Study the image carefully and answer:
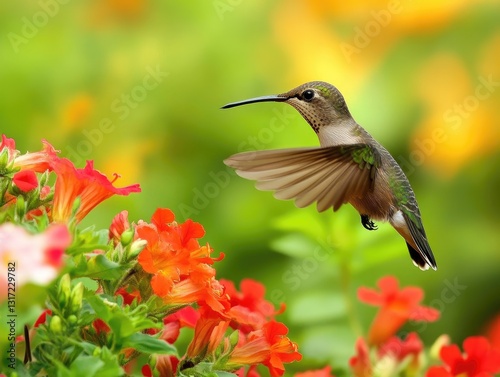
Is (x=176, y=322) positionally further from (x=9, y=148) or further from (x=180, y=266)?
(x=9, y=148)

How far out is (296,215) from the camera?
220 centimetres

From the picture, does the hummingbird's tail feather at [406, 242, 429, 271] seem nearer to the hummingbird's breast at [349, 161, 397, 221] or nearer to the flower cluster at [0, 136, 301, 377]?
the hummingbird's breast at [349, 161, 397, 221]

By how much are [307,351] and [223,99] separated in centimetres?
173

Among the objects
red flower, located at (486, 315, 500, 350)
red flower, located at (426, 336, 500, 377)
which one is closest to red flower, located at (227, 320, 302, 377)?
red flower, located at (426, 336, 500, 377)

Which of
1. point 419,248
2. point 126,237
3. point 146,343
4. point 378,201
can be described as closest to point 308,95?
point 378,201

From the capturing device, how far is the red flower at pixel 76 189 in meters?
1.28

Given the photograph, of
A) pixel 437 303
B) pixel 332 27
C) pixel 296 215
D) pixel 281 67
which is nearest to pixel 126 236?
pixel 296 215

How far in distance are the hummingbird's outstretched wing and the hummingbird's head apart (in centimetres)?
18

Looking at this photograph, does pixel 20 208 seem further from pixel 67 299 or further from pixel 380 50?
pixel 380 50

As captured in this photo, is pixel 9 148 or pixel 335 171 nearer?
pixel 9 148

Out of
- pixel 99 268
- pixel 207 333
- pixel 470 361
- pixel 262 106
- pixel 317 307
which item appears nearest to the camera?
pixel 99 268

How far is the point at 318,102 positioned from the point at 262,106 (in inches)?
73.3

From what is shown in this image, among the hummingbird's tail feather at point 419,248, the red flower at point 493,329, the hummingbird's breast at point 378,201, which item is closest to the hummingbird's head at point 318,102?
the hummingbird's breast at point 378,201

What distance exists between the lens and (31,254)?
3.01 ft
